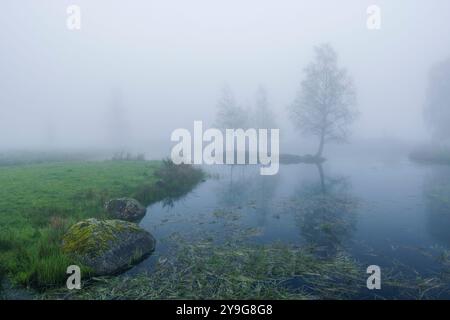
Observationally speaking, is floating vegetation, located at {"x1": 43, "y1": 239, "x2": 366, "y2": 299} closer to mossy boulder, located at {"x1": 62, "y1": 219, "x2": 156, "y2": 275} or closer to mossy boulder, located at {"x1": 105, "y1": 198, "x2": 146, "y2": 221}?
mossy boulder, located at {"x1": 62, "y1": 219, "x2": 156, "y2": 275}


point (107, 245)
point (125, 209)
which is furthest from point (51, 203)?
point (107, 245)

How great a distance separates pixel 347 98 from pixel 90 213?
1518 inches

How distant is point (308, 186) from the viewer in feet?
79.8

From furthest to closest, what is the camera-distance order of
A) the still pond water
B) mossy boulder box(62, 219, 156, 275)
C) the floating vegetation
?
the still pond water < mossy boulder box(62, 219, 156, 275) < the floating vegetation

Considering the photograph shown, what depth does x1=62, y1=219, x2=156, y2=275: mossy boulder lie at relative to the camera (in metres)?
9.27

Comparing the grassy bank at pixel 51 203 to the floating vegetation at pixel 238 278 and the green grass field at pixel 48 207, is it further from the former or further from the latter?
the floating vegetation at pixel 238 278

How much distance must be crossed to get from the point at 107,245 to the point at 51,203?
7.82 meters

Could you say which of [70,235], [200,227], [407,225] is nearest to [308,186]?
[407,225]

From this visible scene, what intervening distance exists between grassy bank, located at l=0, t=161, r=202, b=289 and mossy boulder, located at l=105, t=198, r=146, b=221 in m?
0.52

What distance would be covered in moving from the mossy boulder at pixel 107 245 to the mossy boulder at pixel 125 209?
383cm

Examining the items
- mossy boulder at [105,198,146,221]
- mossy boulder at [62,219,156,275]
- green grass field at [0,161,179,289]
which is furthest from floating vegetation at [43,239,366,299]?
mossy boulder at [105,198,146,221]

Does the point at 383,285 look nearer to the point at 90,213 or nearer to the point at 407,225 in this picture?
the point at 407,225

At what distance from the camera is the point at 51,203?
15.5 m

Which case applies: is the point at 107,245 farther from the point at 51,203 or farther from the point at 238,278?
the point at 51,203
